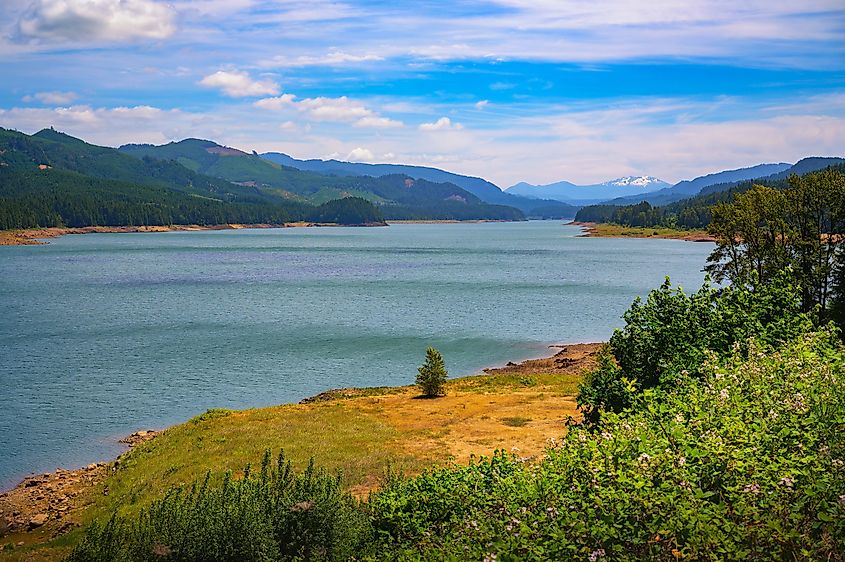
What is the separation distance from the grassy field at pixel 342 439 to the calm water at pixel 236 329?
18.2 ft

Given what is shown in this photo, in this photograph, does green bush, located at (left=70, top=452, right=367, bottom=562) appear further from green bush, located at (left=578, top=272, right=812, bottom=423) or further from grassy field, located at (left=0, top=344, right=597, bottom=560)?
green bush, located at (left=578, top=272, right=812, bottom=423)

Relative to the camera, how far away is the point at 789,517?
862 cm

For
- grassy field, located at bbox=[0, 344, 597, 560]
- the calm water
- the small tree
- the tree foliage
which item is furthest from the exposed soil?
the tree foliage

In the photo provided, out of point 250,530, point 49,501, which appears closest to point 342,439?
point 49,501

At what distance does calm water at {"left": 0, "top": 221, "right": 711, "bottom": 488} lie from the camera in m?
39.7

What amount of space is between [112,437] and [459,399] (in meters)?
17.6

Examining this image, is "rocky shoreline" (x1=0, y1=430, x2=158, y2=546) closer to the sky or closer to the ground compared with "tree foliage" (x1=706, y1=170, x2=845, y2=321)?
closer to the ground

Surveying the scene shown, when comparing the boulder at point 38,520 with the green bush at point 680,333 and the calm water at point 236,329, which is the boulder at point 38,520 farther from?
the green bush at point 680,333

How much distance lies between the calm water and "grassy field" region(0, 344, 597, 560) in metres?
5.55

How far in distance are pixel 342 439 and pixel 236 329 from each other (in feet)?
128

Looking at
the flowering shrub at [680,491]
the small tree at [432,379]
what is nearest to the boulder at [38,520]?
the flowering shrub at [680,491]

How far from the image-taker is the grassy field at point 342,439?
23.8 metres

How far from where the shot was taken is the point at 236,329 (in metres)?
65.0

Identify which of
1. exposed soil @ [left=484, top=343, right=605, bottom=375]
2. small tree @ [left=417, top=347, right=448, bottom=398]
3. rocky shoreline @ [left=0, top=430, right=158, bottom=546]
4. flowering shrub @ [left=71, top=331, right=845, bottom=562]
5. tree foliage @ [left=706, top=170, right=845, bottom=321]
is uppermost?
tree foliage @ [left=706, top=170, right=845, bottom=321]
